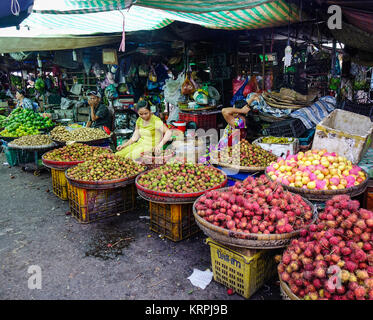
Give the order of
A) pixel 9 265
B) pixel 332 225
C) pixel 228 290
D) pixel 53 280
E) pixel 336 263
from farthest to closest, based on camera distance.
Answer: pixel 9 265 < pixel 53 280 < pixel 228 290 < pixel 332 225 < pixel 336 263

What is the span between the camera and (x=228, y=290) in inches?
109

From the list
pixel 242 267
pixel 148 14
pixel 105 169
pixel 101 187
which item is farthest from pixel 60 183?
pixel 242 267

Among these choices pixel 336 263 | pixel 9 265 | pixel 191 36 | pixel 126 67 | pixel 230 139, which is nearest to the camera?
pixel 336 263

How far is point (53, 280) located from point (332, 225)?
2.79m

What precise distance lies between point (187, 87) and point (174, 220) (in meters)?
4.53

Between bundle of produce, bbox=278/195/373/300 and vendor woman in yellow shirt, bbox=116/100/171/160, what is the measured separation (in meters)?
3.31

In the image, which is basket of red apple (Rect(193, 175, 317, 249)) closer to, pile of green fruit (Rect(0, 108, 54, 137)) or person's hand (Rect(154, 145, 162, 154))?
person's hand (Rect(154, 145, 162, 154))

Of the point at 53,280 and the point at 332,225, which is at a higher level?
the point at 332,225

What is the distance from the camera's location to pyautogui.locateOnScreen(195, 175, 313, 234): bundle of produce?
99.6 inches

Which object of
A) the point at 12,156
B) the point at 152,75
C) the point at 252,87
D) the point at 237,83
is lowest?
Answer: the point at 12,156

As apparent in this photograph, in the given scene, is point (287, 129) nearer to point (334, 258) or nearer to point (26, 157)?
point (334, 258)

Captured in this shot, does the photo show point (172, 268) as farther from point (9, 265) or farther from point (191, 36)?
point (191, 36)

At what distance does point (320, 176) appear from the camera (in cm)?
332
